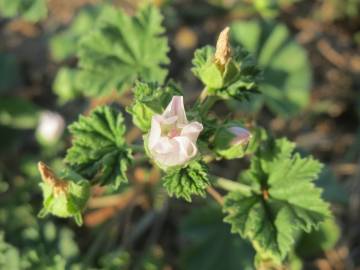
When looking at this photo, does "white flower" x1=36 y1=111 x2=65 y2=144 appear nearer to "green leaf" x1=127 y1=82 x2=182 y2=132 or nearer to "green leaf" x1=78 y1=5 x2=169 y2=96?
"green leaf" x1=78 y1=5 x2=169 y2=96

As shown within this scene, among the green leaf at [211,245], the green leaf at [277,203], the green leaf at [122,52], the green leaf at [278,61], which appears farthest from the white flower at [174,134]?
the green leaf at [278,61]

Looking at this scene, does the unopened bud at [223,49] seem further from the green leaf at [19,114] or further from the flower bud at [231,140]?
the green leaf at [19,114]

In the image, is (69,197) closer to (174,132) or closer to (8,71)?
(174,132)

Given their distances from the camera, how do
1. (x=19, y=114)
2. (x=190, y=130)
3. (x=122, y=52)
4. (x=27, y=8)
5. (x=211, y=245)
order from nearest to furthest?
(x=190, y=130) < (x=122, y=52) < (x=211, y=245) < (x=27, y=8) < (x=19, y=114)

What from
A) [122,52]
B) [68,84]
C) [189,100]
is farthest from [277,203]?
[68,84]

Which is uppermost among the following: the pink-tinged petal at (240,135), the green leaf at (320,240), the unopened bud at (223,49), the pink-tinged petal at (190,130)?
the unopened bud at (223,49)

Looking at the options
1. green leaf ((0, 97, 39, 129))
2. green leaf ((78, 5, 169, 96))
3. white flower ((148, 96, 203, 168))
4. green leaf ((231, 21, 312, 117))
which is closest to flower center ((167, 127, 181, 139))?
white flower ((148, 96, 203, 168))
